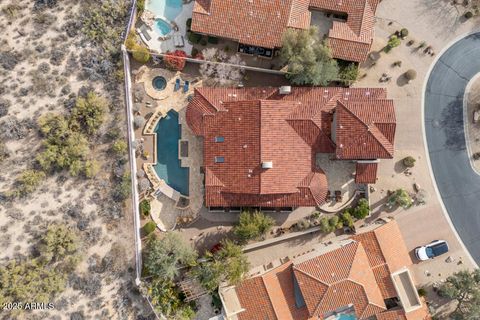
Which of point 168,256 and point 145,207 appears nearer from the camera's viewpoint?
point 168,256

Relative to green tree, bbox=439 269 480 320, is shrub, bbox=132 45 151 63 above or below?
above

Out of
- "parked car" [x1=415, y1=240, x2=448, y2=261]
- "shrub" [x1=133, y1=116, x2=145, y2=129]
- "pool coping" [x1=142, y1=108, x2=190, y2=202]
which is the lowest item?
"parked car" [x1=415, y1=240, x2=448, y2=261]

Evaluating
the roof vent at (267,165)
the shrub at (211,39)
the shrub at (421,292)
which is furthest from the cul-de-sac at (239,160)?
the shrub at (421,292)

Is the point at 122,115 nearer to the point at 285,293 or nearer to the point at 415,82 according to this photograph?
the point at 285,293

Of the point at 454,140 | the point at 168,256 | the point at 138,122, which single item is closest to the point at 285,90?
the point at 138,122

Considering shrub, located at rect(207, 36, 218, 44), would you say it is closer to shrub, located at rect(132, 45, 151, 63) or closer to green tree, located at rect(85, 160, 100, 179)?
shrub, located at rect(132, 45, 151, 63)

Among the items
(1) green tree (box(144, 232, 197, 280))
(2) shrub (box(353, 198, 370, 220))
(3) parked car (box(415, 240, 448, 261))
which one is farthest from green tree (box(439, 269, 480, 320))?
(1) green tree (box(144, 232, 197, 280))

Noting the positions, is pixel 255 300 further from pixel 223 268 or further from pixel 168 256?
pixel 168 256
